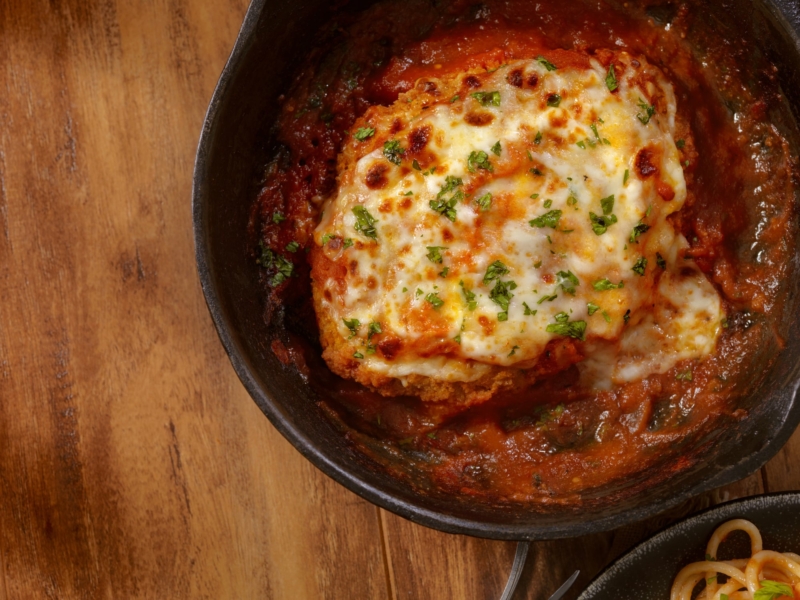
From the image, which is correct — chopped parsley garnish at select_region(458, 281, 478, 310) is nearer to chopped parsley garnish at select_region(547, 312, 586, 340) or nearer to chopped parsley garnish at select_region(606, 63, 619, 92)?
chopped parsley garnish at select_region(547, 312, 586, 340)

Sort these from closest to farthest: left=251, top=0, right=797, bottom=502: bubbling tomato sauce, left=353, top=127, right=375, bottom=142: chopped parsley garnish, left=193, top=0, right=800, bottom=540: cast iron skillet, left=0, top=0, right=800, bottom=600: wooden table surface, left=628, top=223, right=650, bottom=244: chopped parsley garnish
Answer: left=193, top=0, right=800, bottom=540: cast iron skillet < left=628, top=223, right=650, bottom=244: chopped parsley garnish < left=353, top=127, right=375, bottom=142: chopped parsley garnish < left=251, top=0, right=797, bottom=502: bubbling tomato sauce < left=0, top=0, right=800, bottom=600: wooden table surface

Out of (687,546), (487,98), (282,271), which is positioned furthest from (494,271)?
(687,546)

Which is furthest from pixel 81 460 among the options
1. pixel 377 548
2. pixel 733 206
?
pixel 733 206

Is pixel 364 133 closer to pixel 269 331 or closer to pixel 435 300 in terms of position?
pixel 435 300

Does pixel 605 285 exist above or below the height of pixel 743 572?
above

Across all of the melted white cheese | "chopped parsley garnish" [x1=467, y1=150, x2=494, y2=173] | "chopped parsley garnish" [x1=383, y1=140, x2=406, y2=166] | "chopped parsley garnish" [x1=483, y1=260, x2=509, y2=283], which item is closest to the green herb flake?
the melted white cheese

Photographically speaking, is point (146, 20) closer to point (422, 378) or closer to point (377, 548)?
point (422, 378)

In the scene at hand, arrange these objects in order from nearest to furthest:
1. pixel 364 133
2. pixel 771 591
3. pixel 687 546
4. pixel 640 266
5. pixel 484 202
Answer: pixel 484 202 → pixel 640 266 → pixel 364 133 → pixel 771 591 → pixel 687 546
